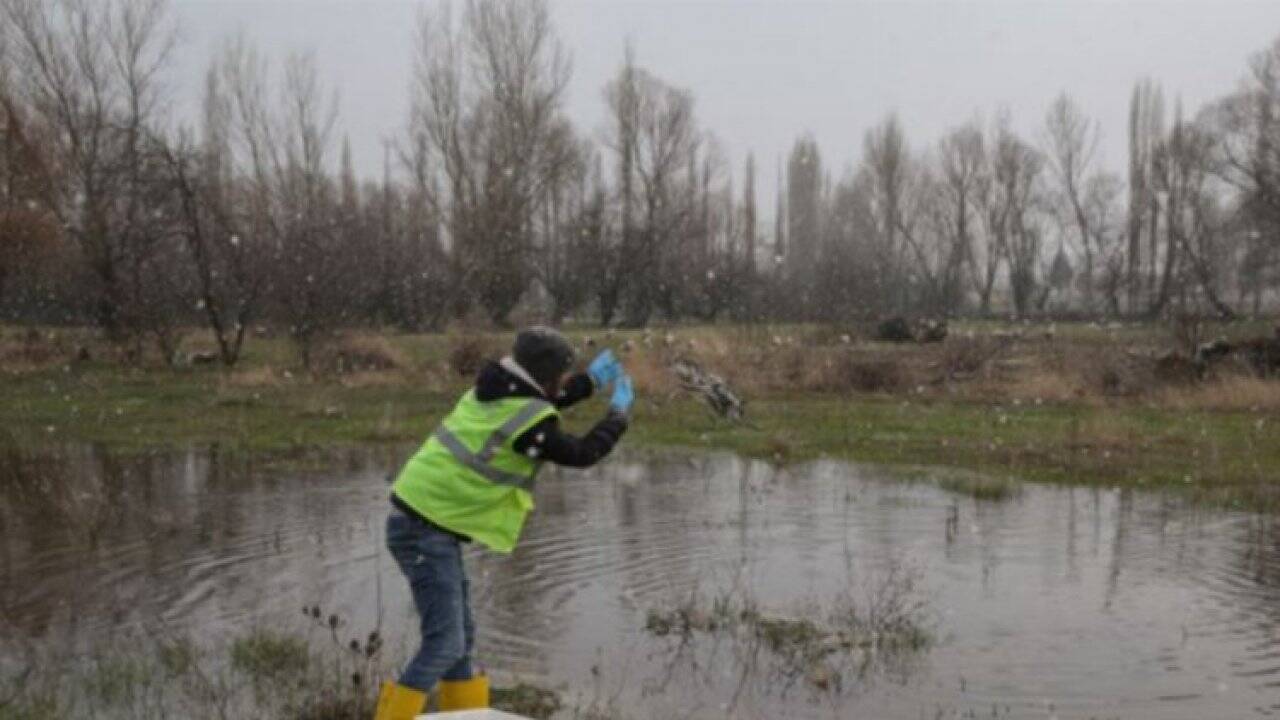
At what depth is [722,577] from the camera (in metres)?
9.64

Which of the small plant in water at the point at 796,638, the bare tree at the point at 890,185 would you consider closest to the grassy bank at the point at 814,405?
the small plant in water at the point at 796,638

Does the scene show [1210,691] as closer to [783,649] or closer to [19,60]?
[783,649]

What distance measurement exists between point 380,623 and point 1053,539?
602 cm

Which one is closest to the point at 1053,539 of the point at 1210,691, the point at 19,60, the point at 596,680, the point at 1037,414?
the point at 1210,691

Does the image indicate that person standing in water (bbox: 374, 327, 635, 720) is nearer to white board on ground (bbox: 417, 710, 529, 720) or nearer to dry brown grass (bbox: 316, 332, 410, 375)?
white board on ground (bbox: 417, 710, 529, 720)

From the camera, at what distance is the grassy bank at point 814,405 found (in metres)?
16.4

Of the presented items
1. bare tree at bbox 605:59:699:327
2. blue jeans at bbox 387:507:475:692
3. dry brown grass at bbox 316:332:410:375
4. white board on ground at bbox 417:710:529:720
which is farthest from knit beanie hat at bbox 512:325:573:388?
bare tree at bbox 605:59:699:327

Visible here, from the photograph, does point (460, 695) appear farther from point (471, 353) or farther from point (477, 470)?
point (471, 353)

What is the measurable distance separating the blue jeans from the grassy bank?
9.64 meters

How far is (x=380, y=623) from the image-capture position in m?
7.84

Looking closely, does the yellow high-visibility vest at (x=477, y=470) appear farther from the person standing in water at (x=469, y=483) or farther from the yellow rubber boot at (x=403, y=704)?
the yellow rubber boot at (x=403, y=704)

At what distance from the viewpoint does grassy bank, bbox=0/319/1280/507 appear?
53.7 ft

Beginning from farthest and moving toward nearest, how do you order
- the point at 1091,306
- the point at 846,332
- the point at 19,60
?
the point at 1091,306 < the point at 19,60 < the point at 846,332

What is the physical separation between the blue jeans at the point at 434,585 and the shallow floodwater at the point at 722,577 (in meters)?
1.56
